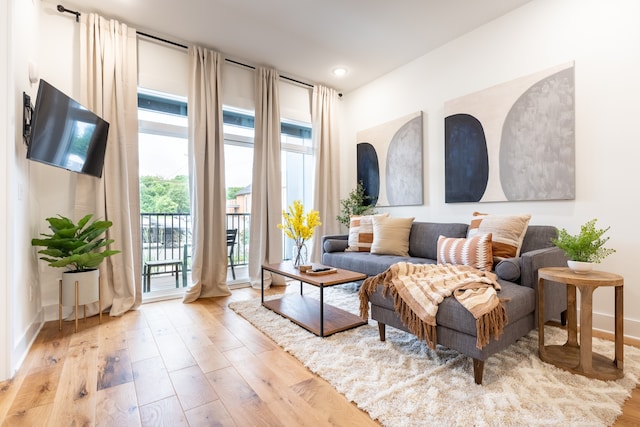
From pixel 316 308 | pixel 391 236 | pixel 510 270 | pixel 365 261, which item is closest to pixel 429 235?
pixel 391 236

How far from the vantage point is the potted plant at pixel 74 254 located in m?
2.32

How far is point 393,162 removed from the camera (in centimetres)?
400

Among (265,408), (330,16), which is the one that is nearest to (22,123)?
(265,408)

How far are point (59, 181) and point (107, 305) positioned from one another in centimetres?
123

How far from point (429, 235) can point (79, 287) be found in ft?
10.7

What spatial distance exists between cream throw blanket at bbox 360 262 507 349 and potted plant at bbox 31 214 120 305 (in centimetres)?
222

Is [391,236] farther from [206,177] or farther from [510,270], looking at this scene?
[206,177]

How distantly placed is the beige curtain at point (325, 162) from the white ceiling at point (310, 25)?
26.6 inches

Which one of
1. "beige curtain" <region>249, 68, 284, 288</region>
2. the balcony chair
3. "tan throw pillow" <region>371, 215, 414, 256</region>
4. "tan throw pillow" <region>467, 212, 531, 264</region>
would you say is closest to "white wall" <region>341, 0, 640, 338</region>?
"tan throw pillow" <region>467, 212, 531, 264</region>

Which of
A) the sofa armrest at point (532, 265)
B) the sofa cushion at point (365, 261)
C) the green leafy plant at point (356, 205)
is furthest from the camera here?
the green leafy plant at point (356, 205)

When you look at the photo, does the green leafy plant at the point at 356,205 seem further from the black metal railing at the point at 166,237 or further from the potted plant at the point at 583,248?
the potted plant at the point at 583,248

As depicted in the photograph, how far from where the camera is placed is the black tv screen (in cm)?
198

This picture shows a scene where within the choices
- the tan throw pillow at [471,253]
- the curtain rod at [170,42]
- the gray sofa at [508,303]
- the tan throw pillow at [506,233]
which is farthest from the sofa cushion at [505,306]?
the curtain rod at [170,42]

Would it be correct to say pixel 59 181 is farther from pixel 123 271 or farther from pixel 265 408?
pixel 265 408
